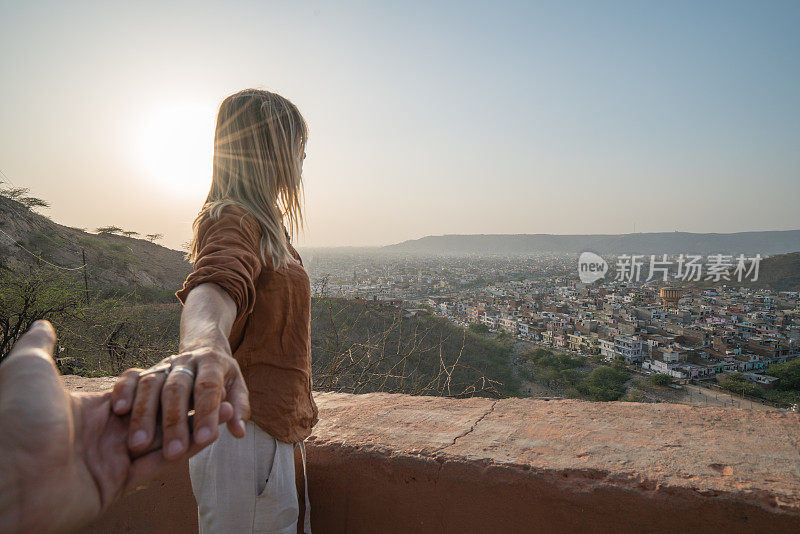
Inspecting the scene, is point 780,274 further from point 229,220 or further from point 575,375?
point 229,220

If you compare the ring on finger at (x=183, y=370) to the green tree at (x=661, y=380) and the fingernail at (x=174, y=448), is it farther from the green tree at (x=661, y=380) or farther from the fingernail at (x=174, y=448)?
the green tree at (x=661, y=380)

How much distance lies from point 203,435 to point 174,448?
0.13 feet

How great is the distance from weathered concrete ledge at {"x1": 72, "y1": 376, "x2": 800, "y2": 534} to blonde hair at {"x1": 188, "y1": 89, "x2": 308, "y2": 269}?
85cm

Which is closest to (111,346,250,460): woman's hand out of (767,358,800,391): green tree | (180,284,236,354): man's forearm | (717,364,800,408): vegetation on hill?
(180,284,236,354): man's forearm

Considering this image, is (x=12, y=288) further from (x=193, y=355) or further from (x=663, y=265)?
(x=663, y=265)

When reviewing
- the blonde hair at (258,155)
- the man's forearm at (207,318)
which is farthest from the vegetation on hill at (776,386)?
the man's forearm at (207,318)

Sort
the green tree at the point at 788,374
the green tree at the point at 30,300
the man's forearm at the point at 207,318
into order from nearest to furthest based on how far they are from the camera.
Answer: the man's forearm at the point at 207,318
the green tree at the point at 30,300
the green tree at the point at 788,374

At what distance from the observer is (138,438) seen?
1.90 feet

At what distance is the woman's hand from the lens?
0.59 metres

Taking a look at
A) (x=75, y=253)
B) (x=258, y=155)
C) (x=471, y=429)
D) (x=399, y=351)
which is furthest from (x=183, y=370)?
(x=75, y=253)

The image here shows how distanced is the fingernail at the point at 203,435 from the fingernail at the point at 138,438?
0.22ft

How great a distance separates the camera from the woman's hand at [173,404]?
1.92 feet

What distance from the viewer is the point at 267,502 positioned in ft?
3.59

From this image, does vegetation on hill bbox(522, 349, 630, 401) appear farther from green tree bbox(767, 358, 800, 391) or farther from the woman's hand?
the woman's hand
